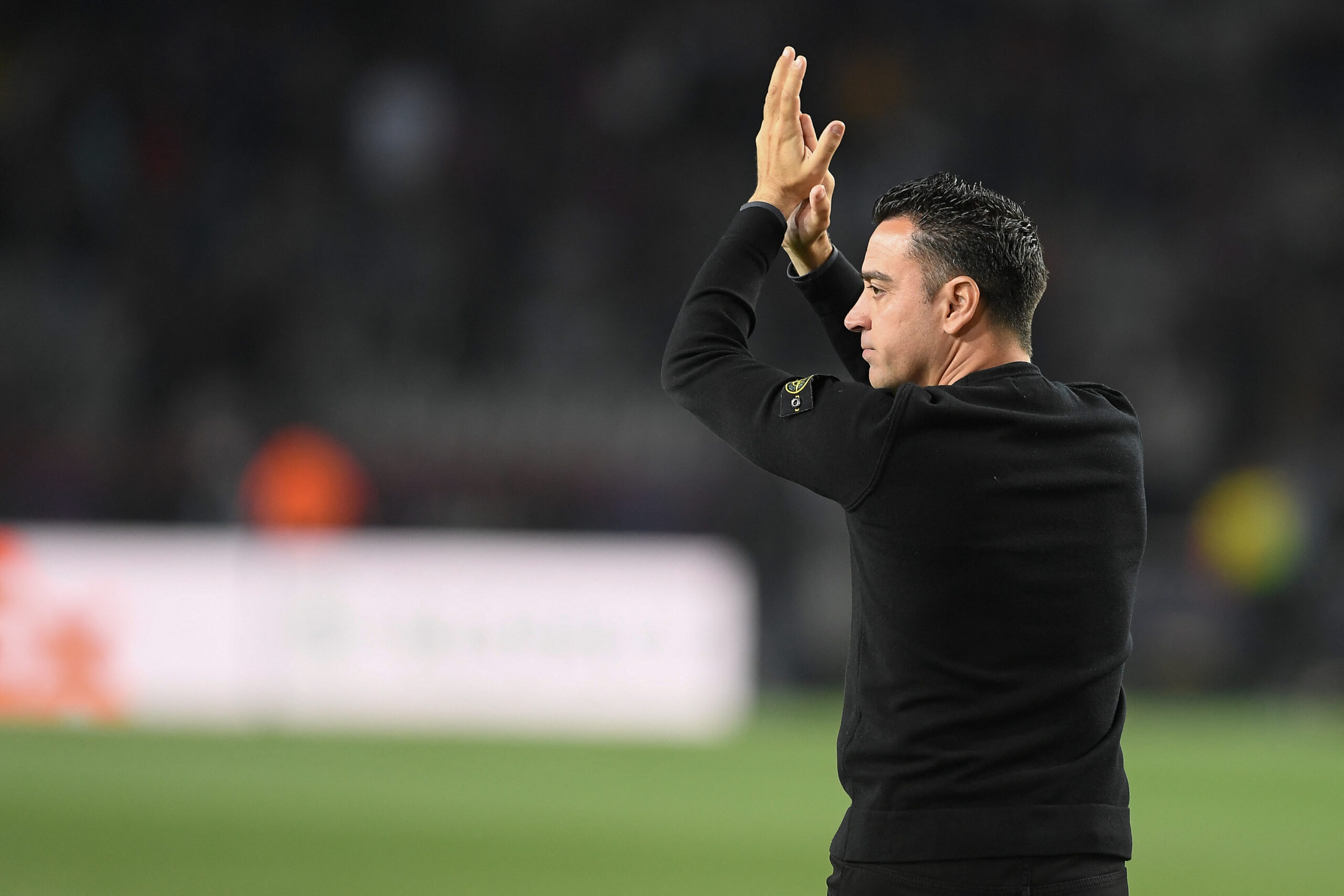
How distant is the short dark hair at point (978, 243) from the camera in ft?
7.74

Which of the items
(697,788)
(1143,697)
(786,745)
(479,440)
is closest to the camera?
(697,788)

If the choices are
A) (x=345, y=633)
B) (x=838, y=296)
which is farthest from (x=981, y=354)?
(x=345, y=633)

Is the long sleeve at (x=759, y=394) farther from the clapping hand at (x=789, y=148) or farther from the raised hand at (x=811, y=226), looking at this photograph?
the raised hand at (x=811, y=226)

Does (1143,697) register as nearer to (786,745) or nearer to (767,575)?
(767,575)

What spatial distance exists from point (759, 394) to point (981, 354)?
0.36 m

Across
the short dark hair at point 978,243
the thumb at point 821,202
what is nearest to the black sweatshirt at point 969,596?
the short dark hair at point 978,243

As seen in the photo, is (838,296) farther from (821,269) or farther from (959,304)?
(959,304)

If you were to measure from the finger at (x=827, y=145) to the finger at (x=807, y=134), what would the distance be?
0.03 m

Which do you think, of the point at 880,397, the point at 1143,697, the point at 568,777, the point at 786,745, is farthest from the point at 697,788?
the point at 880,397

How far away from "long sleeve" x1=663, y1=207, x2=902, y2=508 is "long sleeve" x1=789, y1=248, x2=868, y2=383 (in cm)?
30

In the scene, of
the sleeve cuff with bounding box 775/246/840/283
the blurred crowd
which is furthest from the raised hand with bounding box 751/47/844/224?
the blurred crowd

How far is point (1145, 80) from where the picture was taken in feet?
59.3

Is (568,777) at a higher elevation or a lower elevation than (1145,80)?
lower

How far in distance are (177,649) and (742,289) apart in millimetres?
9532
